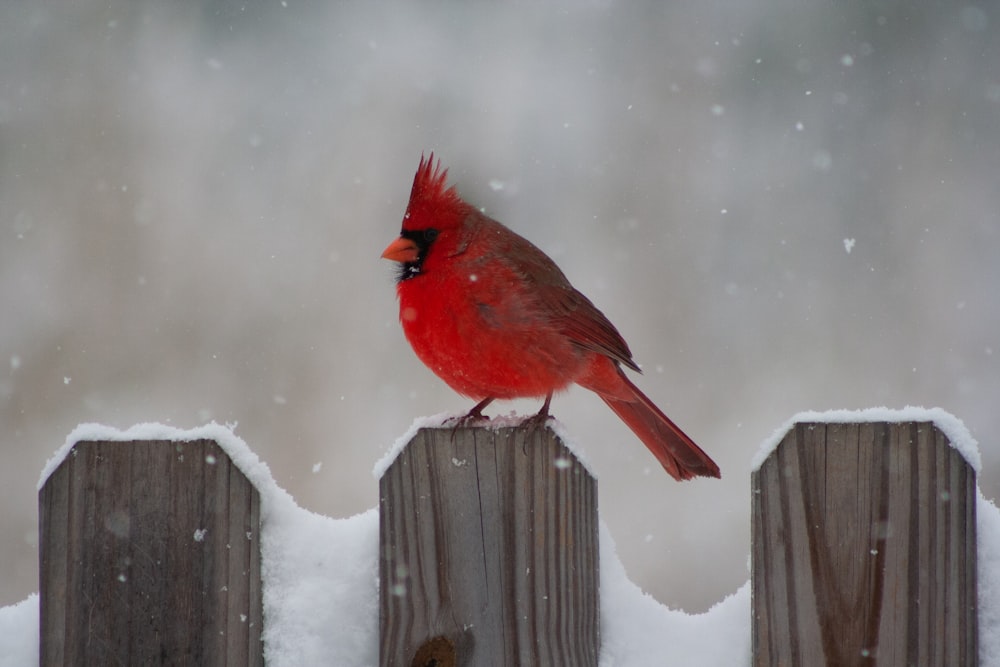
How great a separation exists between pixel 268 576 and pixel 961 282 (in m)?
3.59

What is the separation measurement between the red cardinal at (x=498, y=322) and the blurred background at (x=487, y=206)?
63.1 inches

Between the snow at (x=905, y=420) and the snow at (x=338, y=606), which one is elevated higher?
the snow at (x=905, y=420)

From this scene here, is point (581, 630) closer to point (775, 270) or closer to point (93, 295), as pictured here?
point (775, 270)

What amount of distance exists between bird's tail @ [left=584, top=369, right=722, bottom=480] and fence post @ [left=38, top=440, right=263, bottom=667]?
3.62 feet

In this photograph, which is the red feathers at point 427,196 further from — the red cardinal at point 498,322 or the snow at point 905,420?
the snow at point 905,420

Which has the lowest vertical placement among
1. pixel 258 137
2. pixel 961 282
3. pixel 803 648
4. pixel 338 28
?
pixel 803 648

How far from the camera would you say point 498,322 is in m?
2.66

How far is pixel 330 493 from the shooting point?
4625 mm

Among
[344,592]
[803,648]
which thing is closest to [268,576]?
[344,592]

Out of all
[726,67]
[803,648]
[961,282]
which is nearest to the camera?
[803,648]

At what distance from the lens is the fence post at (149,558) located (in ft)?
5.50

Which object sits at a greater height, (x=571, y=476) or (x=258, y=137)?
(x=258, y=137)

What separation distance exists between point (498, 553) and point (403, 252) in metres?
1.30

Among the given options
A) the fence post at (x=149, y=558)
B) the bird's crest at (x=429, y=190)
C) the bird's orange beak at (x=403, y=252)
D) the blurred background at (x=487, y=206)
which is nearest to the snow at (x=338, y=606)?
the fence post at (x=149, y=558)
